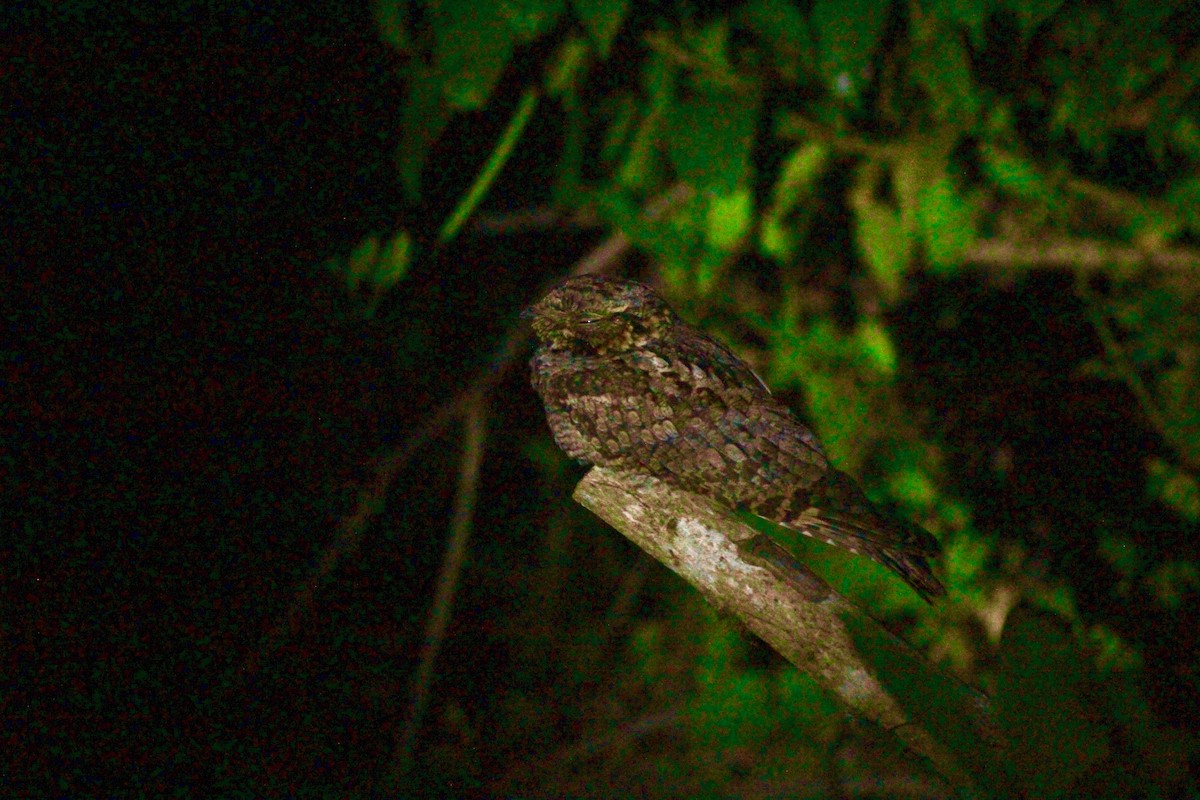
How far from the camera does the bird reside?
5.36 ft

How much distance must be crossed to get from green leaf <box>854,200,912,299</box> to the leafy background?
0.06ft

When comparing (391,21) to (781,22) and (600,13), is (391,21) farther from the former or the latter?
(781,22)

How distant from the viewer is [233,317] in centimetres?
239

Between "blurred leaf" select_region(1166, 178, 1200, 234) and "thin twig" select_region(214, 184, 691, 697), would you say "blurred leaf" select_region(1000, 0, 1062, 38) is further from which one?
"blurred leaf" select_region(1166, 178, 1200, 234)

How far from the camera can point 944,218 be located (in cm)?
290

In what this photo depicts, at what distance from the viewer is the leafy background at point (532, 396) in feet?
6.61

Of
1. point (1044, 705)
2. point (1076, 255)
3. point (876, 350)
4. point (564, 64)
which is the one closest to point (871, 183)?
point (876, 350)

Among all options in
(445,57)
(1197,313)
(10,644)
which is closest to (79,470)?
(10,644)

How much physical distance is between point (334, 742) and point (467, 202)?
11.1 ft

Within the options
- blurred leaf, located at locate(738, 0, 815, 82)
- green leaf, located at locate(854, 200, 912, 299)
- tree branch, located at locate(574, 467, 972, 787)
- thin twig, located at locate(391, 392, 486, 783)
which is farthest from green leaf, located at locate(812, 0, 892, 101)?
thin twig, located at locate(391, 392, 486, 783)

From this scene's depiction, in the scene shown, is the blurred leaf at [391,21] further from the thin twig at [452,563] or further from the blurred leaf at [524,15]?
the thin twig at [452,563]

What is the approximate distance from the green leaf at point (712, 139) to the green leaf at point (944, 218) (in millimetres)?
1034

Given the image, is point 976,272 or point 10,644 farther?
point 976,272

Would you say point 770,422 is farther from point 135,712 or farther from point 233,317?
point 135,712
